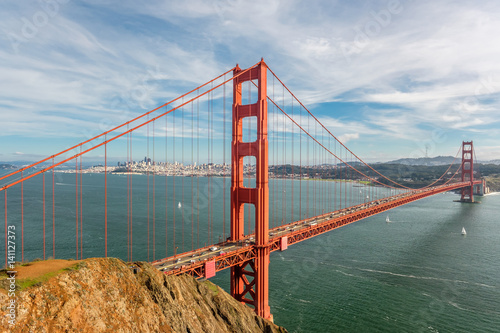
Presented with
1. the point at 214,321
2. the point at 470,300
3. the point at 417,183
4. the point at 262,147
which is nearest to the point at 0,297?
the point at 214,321

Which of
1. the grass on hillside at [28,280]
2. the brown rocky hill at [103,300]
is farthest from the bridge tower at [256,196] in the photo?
the grass on hillside at [28,280]

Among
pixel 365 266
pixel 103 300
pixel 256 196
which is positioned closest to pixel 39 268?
pixel 103 300

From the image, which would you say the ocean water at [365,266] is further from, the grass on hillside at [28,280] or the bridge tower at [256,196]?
the grass on hillside at [28,280]

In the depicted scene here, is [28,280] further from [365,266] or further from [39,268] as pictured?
[365,266]

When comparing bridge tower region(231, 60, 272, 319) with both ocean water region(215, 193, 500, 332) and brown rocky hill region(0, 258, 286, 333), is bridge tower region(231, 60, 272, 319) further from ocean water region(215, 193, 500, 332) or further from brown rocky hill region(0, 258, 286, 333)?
brown rocky hill region(0, 258, 286, 333)

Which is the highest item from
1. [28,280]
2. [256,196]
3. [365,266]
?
[256,196]

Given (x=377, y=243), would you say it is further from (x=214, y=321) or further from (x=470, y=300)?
(x=214, y=321)

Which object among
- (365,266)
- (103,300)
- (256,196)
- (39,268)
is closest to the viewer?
(103,300)

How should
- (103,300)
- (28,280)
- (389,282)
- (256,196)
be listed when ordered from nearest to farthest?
(28,280) < (103,300) < (256,196) < (389,282)

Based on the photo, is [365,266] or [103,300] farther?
[365,266]
